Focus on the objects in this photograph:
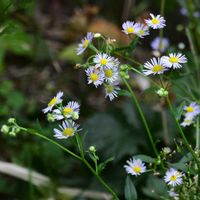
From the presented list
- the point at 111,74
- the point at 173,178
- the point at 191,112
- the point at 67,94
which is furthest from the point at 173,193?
Answer: the point at 67,94

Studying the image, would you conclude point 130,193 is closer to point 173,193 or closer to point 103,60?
point 173,193

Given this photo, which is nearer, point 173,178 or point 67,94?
point 173,178

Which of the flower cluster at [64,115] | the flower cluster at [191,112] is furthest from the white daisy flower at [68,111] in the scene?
the flower cluster at [191,112]

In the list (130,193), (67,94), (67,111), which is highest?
(67,94)

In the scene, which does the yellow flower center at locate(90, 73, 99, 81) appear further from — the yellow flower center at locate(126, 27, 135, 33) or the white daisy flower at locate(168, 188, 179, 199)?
the white daisy flower at locate(168, 188, 179, 199)

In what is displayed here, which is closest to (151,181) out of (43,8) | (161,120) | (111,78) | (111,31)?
(161,120)

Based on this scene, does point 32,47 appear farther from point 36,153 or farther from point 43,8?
point 36,153
